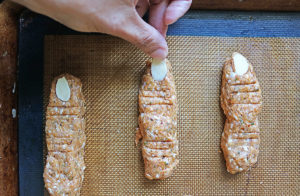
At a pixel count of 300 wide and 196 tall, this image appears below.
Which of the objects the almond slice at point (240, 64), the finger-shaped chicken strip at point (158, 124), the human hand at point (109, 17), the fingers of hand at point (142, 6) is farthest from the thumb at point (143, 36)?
the almond slice at point (240, 64)

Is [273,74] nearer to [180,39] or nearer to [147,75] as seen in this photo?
[180,39]

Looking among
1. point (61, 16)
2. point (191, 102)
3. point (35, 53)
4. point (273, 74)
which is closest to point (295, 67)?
point (273, 74)

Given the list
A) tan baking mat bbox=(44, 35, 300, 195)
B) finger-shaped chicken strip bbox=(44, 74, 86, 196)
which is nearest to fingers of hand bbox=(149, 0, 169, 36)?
tan baking mat bbox=(44, 35, 300, 195)

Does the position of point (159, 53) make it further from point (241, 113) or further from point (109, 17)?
point (241, 113)

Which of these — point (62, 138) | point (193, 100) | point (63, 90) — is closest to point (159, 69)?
point (193, 100)

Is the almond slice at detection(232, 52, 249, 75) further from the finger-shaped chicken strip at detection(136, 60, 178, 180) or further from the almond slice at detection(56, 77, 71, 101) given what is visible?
the almond slice at detection(56, 77, 71, 101)

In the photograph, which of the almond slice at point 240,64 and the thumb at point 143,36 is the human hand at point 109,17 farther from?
the almond slice at point 240,64
